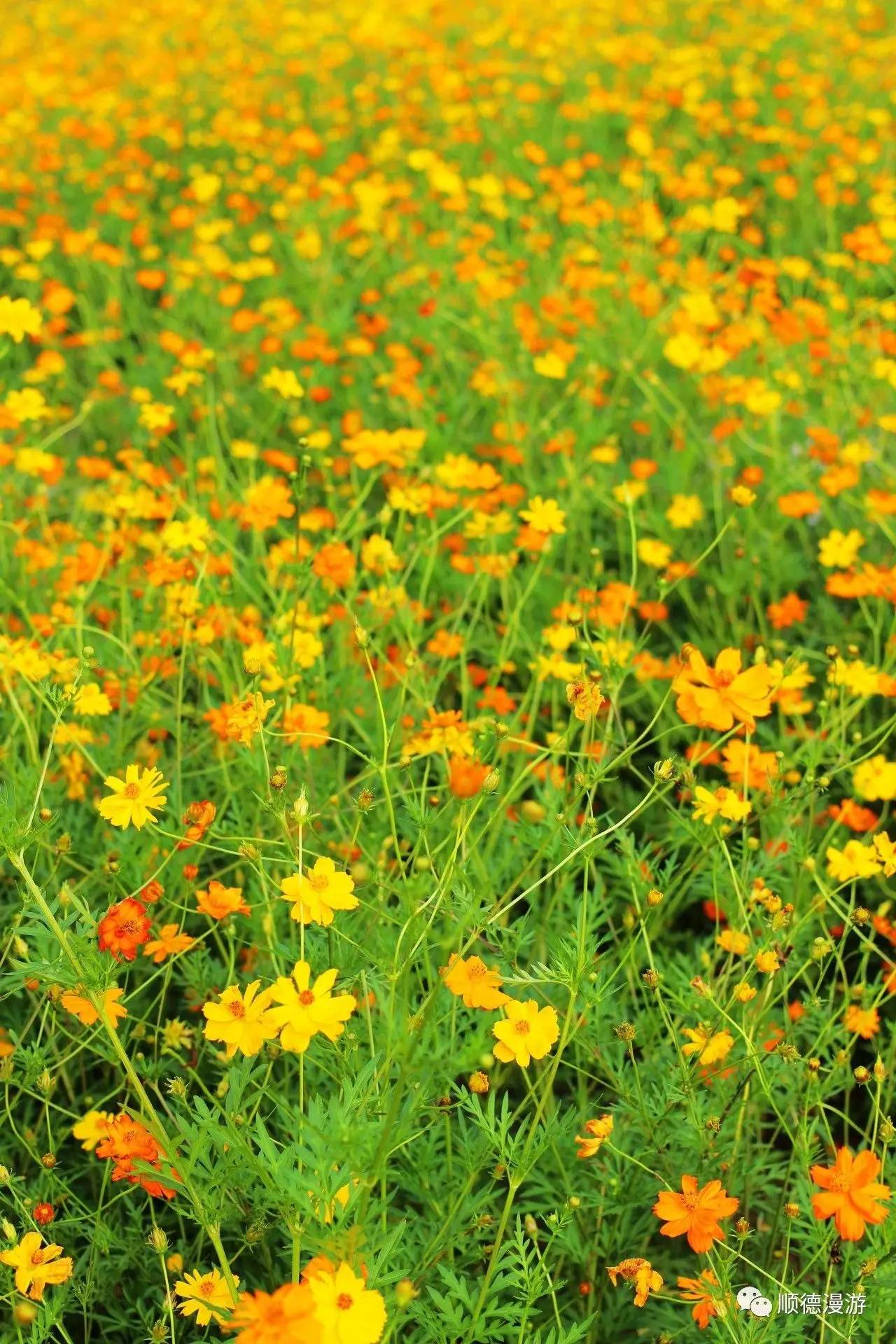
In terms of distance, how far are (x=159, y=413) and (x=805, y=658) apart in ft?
4.45

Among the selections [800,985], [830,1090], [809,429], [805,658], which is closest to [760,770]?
[800,985]

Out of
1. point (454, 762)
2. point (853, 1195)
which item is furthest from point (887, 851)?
point (454, 762)

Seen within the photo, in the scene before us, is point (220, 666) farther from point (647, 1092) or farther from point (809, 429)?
point (809, 429)

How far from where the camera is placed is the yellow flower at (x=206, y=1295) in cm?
108

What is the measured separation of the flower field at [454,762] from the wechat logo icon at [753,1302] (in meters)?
0.02

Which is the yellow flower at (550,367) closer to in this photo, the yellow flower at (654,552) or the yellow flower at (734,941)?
the yellow flower at (654,552)

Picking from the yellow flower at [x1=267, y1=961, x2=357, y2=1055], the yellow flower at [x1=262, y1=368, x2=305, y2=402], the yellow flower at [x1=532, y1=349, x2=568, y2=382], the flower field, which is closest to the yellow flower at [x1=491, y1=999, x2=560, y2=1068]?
the flower field

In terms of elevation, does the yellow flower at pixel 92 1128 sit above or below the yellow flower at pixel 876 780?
above

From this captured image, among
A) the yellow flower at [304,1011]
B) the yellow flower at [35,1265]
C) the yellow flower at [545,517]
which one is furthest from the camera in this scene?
the yellow flower at [545,517]

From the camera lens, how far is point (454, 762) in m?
1.39

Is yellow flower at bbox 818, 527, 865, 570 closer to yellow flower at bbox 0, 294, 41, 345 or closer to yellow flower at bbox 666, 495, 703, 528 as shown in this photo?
yellow flower at bbox 666, 495, 703, 528

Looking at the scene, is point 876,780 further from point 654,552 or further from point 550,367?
point 550,367

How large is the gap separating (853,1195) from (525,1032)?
1.10 ft

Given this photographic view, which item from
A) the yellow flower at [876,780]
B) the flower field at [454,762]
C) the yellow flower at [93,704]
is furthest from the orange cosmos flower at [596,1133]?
the yellow flower at [93,704]
